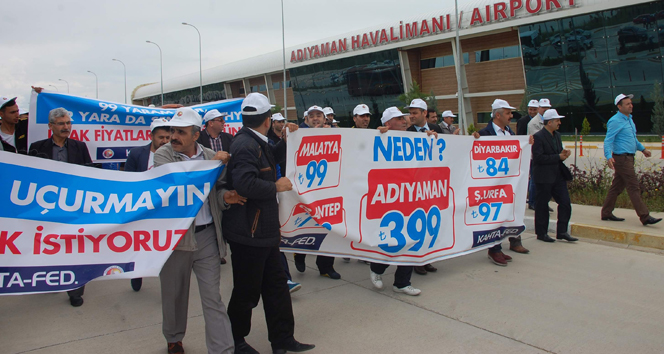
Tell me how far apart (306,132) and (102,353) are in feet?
7.70

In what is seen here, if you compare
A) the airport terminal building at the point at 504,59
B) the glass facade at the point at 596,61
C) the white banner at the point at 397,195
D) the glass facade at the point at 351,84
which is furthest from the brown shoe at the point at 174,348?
the glass facade at the point at 351,84

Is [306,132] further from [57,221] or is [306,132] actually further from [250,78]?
[250,78]

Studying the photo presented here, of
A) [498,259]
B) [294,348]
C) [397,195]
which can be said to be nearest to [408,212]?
[397,195]

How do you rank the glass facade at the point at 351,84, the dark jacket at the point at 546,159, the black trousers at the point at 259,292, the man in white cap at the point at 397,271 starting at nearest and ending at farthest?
1. the black trousers at the point at 259,292
2. the man in white cap at the point at 397,271
3. the dark jacket at the point at 546,159
4. the glass facade at the point at 351,84

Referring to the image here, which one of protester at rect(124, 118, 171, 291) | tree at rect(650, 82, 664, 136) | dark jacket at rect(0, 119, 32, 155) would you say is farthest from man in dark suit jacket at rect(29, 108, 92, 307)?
tree at rect(650, 82, 664, 136)

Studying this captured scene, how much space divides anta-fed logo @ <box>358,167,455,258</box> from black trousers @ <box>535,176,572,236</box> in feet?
6.19

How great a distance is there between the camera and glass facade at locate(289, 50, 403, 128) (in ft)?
132

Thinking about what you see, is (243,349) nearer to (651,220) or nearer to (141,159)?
(141,159)

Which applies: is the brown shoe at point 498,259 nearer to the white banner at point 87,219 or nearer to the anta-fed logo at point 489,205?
the anta-fed logo at point 489,205

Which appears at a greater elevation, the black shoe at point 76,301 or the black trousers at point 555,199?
the black trousers at point 555,199

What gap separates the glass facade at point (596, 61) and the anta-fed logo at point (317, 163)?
2904 centimetres

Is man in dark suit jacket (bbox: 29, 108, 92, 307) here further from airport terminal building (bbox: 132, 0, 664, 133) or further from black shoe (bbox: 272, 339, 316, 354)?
airport terminal building (bbox: 132, 0, 664, 133)

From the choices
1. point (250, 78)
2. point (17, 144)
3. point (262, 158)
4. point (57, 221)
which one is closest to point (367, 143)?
point (262, 158)

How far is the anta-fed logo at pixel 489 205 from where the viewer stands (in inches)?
225
